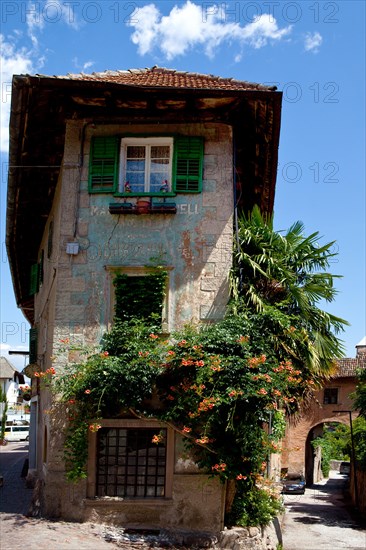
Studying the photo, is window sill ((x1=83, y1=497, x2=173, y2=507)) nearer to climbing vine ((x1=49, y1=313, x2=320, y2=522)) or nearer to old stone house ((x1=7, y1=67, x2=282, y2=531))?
old stone house ((x1=7, y1=67, x2=282, y2=531))

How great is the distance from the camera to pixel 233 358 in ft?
37.1

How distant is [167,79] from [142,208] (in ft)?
9.60

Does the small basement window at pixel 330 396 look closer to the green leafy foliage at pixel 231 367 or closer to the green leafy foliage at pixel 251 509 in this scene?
the green leafy foliage at pixel 231 367

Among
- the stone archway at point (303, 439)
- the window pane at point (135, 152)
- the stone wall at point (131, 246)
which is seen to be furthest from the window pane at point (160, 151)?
the stone archway at point (303, 439)

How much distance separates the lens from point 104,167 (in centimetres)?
1330

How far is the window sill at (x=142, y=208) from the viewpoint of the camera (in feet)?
42.7

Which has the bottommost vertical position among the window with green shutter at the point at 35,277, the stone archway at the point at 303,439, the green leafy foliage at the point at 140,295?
the stone archway at the point at 303,439

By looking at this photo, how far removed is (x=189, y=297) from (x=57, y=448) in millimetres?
3793

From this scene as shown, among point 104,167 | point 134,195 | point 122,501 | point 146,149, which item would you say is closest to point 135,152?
point 146,149

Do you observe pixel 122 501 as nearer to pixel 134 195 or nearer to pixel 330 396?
pixel 134 195

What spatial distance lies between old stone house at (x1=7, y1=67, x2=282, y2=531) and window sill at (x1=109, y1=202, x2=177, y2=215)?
2 cm

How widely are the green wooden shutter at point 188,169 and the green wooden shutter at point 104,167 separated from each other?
1232 millimetres

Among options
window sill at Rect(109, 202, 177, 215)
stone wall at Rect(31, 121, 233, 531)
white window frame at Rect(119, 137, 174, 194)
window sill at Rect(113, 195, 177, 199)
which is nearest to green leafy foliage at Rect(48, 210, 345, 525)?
stone wall at Rect(31, 121, 233, 531)

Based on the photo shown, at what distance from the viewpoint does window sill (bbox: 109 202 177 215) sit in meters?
13.0
